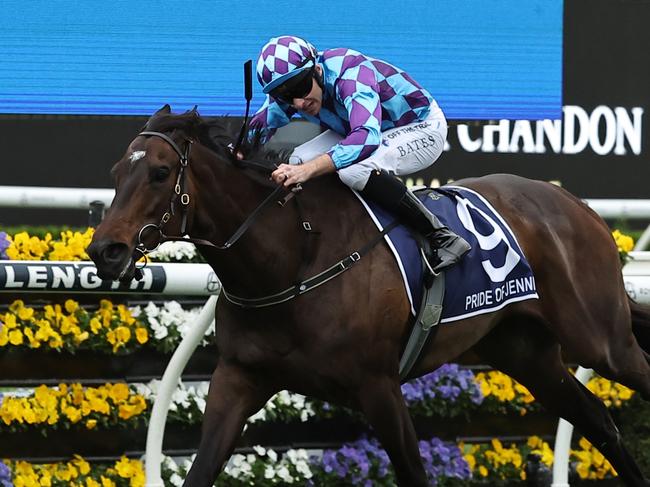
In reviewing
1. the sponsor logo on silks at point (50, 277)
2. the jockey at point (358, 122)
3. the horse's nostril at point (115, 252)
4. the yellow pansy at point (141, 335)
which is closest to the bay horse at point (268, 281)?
the horse's nostril at point (115, 252)

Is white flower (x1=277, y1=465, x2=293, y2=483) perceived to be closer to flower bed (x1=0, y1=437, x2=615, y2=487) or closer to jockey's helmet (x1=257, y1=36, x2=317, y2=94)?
flower bed (x1=0, y1=437, x2=615, y2=487)

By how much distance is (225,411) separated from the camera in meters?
3.93

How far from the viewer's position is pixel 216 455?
3.87 meters

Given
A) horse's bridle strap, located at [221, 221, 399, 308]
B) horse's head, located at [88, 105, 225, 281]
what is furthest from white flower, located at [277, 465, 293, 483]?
horse's head, located at [88, 105, 225, 281]

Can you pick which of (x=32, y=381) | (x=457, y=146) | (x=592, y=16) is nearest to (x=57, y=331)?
(x=32, y=381)

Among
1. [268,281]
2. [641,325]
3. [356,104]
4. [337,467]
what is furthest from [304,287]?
[641,325]

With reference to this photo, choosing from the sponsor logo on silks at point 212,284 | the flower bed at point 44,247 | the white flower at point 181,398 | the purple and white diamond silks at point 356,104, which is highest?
the purple and white diamond silks at point 356,104

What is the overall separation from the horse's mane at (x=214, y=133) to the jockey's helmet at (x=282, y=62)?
0.18 metres

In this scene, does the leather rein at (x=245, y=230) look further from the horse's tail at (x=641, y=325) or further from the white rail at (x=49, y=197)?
the horse's tail at (x=641, y=325)

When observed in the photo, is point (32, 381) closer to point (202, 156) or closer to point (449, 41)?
point (202, 156)

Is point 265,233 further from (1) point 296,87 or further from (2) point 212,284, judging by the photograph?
(2) point 212,284

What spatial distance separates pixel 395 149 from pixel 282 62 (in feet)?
1.91

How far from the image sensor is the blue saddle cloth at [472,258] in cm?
416

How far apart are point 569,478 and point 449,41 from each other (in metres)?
2.40
